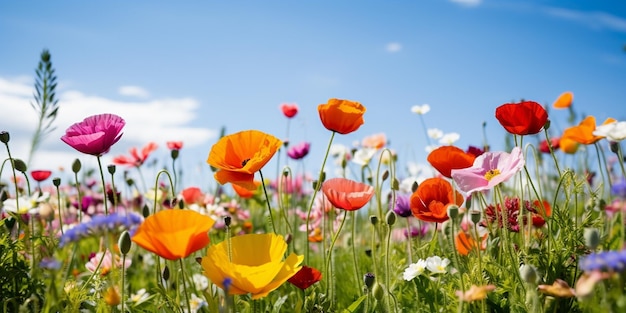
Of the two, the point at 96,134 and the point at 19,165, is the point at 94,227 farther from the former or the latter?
the point at 19,165

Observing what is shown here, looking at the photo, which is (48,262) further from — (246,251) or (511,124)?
(511,124)

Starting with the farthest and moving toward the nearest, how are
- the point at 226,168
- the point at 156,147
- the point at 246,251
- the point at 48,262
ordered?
the point at 156,147, the point at 226,168, the point at 246,251, the point at 48,262

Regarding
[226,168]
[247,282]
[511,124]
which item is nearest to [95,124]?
[226,168]

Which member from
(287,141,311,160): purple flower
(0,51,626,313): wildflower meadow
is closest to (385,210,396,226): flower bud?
(0,51,626,313): wildflower meadow

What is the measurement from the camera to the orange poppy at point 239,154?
5.21 feet

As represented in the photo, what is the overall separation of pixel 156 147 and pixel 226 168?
64.2 inches

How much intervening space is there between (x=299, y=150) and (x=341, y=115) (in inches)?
61.6

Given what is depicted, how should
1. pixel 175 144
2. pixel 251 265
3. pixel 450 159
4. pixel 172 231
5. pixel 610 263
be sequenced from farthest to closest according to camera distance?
pixel 175 144 < pixel 450 159 < pixel 251 265 < pixel 172 231 < pixel 610 263

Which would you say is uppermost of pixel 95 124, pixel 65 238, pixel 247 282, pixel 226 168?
pixel 95 124

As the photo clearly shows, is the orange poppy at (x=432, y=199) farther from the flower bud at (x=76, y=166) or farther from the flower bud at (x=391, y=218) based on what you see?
the flower bud at (x=76, y=166)

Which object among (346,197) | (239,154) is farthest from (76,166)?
(346,197)

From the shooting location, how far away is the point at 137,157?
3111 millimetres

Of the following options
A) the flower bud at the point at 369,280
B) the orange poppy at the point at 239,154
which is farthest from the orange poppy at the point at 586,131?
the orange poppy at the point at 239,154

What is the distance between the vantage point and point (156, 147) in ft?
10.2
